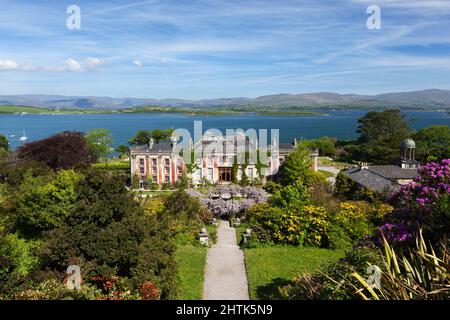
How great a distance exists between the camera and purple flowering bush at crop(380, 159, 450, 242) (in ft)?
30.8

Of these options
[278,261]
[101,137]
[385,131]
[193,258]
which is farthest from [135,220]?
[385,131]

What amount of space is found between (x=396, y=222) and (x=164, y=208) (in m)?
14.8

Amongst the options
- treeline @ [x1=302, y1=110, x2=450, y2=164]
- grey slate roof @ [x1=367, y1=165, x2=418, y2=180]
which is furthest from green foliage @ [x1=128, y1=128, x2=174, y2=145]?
grey slate roof @ [x1=367, y1=165, x2=418, y2=180]

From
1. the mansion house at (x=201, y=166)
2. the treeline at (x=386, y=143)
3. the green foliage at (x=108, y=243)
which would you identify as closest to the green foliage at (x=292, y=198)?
the green foliage at (x=108, y=243)

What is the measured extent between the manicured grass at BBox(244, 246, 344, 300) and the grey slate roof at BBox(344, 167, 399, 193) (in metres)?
9.47

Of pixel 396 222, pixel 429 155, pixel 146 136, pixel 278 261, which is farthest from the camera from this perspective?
pixel 146 136

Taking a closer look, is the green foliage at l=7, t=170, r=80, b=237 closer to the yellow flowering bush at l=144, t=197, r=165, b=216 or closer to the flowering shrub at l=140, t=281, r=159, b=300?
the yellow flowering bush at l=144, t=197, r=165, b=216

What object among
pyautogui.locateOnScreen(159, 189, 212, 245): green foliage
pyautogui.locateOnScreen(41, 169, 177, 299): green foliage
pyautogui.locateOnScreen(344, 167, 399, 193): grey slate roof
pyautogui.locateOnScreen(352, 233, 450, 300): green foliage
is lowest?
pyautogui.locateOnScreen(159, 189, 212, 245): green foliage

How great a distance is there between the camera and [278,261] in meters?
16.5

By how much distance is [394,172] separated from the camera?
32.4 meters

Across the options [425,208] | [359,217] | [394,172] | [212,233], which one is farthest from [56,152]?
[425,208]

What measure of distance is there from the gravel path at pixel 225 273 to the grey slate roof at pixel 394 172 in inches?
675
